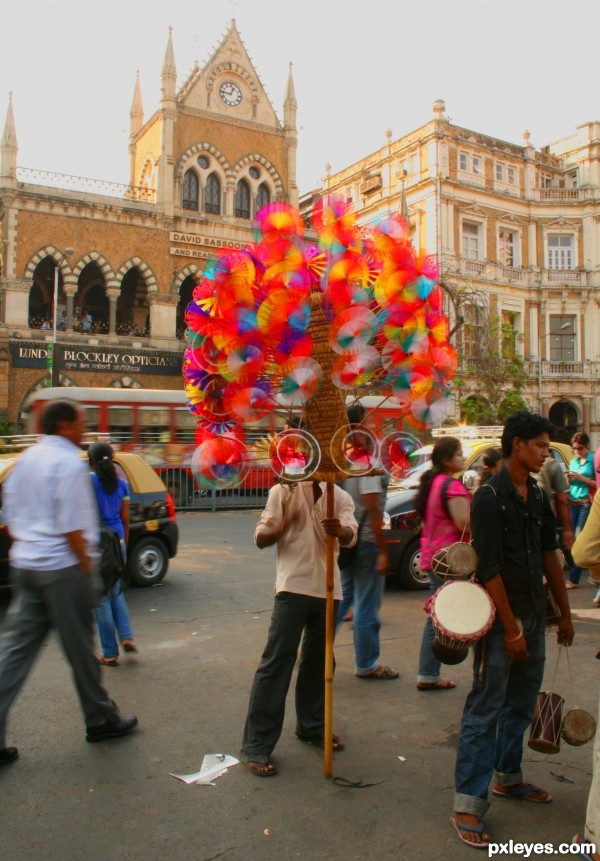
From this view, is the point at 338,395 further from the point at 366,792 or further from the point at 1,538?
the point at 1,538

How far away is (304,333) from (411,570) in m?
5.60

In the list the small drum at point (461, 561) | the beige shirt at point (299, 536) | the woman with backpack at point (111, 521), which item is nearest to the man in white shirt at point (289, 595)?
the beige shirt at point (299, 536)

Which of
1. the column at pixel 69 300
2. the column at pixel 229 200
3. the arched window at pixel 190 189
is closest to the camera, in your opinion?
the column at pixel 69 300

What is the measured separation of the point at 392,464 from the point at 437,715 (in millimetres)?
1743

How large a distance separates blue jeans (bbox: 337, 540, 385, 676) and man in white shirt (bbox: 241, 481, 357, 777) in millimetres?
1272

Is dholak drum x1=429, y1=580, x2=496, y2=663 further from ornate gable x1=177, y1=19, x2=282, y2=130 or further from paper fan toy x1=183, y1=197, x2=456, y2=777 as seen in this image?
ornate gable x1=177, y1=19, x2=282, y2=130

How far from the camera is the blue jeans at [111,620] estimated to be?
5645mm

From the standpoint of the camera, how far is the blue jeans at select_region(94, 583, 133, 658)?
5645mm

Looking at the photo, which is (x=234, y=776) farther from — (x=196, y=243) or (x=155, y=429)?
(x=196, y=243)

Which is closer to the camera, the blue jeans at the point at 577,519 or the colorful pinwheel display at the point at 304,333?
the colorful pinwheel display at the point at 304,333

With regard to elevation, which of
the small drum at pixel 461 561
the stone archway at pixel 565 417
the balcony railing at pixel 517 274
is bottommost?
the small drum at pixel 461 561

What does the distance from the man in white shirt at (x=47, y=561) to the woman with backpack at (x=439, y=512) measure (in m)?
2.24

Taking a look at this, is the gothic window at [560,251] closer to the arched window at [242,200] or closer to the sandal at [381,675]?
the arched window at [242,200]

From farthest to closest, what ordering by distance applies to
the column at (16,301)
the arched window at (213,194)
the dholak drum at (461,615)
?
the arched window at (213,194) < the column at (16,301) < the dholak drum at (461,615)
